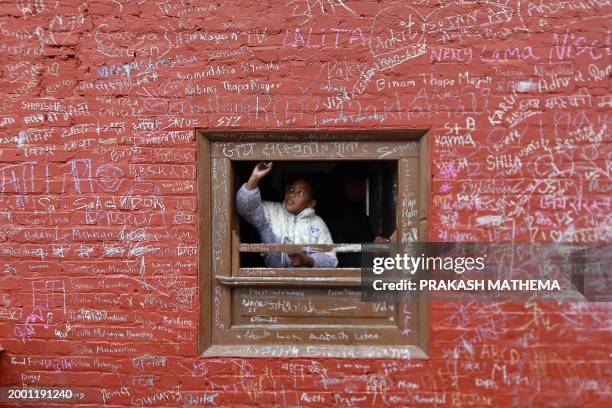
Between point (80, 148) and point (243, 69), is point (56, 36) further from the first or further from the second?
point (243, 69)

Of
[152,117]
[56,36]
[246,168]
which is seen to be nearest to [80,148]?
[152,117]

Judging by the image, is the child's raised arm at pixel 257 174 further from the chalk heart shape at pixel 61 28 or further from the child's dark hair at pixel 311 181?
the chalk heart shape at pixel 61 28

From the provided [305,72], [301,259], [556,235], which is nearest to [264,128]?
[305,72]

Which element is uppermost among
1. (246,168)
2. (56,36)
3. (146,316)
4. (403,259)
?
(56,36)

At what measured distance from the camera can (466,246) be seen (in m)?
3.32

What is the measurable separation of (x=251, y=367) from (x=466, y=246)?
64.0 inches

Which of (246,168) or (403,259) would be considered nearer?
(403,259)

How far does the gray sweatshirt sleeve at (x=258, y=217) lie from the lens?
3.43 metres

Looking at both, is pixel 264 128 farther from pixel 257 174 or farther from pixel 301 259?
pixel 301 259

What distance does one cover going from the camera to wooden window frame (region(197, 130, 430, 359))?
337 cm

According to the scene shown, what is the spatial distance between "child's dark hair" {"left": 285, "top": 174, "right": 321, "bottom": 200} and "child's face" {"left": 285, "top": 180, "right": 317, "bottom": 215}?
0.05 metres

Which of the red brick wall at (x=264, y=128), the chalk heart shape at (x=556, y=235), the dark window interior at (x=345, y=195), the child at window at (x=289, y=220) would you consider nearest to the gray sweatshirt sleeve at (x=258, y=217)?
the child at window at (x=289, y=220)

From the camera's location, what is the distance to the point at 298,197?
3668mm

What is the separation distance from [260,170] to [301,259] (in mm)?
666
